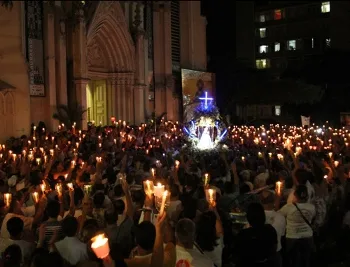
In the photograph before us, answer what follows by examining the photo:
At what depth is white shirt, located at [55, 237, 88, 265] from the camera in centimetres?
543

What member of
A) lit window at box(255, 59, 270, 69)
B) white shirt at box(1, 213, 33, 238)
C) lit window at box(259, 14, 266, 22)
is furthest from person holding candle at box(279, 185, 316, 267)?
lit window at box(259, 14, 266, 22)

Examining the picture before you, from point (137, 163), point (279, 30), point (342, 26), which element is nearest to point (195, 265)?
point (137, 163)

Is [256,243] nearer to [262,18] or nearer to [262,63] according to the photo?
[262,63]

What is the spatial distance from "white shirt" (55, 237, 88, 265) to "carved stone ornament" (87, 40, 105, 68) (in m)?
25.7

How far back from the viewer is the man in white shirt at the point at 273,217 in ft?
20.9

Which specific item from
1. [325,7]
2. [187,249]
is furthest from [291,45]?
[187,249]

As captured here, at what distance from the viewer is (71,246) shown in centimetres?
547

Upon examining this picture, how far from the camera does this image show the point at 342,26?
5725 centimetres

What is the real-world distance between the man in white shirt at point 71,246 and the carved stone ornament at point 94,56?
25.6 meters

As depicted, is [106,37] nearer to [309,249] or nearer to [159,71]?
[159,71]

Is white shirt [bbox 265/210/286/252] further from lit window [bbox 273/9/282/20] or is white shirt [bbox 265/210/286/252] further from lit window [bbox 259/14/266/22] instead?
lit window [bbox 259/14/266/22]

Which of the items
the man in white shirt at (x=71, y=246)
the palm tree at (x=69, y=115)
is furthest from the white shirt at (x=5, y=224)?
the palm tree at (x=69, y=115)

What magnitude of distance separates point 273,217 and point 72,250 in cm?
243

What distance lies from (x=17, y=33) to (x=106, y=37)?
25.9 ft
